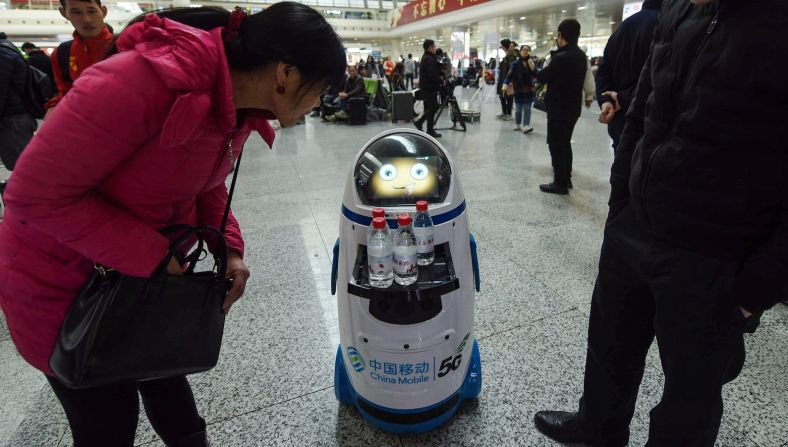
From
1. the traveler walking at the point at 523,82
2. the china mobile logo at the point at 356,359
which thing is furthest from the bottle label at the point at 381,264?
the traveler walking at the point at 523,82

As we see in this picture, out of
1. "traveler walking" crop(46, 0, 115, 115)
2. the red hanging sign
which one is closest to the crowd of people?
"traveler walking" crop(46, 0, 115, 115)

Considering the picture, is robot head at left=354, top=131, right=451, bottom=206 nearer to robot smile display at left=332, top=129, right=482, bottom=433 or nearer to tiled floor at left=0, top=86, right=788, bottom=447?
robot smile display at left=332, top=129, right=482, bottom=433

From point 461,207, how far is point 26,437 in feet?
5.69

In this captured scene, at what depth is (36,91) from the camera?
2953 millimetres

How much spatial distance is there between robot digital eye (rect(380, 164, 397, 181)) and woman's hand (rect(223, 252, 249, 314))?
1.72 feet

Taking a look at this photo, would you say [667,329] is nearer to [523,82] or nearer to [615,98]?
[615,98]

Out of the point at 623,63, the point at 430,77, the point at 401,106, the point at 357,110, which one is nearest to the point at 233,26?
the point at 623,63

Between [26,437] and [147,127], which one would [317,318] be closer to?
[26,437]

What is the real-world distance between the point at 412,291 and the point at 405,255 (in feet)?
0.33

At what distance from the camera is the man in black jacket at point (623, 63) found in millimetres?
2477

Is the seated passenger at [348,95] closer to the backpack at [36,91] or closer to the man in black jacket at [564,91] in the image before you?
the man in black jacket at [564,91]

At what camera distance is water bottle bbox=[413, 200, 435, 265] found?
4.09ft

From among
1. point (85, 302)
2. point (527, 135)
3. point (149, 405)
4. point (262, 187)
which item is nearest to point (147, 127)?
point (85, 302)

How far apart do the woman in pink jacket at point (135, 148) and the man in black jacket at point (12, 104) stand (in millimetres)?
2773
